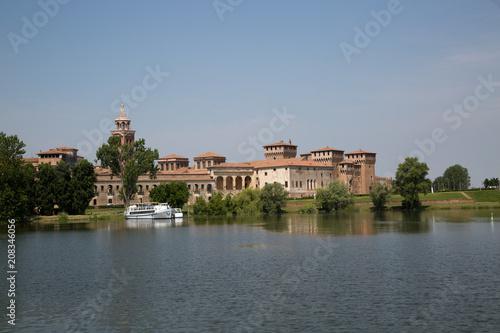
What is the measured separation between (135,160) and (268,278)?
64.1 meters

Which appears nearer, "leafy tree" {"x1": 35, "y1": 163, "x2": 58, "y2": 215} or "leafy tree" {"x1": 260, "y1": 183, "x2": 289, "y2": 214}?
"leafy tree" {"x1": 35, "y1": 163, "x2": 58, "y2": 215}

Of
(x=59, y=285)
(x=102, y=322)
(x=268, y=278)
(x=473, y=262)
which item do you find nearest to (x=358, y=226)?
(x=473, y=262)

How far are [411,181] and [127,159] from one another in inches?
1744

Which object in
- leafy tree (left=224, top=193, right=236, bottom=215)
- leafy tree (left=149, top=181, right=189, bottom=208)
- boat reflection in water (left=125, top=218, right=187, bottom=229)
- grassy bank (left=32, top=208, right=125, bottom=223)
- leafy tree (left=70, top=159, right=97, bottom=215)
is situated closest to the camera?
boat reflection in water (left=125, top=218, right=187, bottom=229)

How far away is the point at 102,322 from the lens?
821 inches

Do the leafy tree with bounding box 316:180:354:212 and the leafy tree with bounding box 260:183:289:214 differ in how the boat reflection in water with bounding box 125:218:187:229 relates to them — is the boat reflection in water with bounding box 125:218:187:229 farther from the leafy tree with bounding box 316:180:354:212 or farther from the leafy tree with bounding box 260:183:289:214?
the leafy tree with bounding box 316:180:354:212

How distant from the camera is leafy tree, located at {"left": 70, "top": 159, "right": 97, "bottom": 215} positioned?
81.7 meters

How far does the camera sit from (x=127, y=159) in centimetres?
9050

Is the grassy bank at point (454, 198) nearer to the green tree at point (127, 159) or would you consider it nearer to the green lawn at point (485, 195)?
the green lawn at point (485, 195)

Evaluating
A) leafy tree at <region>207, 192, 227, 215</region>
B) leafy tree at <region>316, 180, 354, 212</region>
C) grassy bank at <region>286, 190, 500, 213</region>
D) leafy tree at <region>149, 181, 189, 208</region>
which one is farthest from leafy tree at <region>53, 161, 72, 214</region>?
leafy tree at <region>316, 180, 354, 212</region>

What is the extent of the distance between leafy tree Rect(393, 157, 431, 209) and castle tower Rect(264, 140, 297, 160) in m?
58.4

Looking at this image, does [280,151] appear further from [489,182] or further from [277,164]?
[489,182]

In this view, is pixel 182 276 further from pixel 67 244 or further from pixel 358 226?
pixel 358 226

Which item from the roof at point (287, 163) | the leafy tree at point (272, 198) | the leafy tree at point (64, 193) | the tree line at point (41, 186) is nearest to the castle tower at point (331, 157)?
the roof at point (287, 163)
